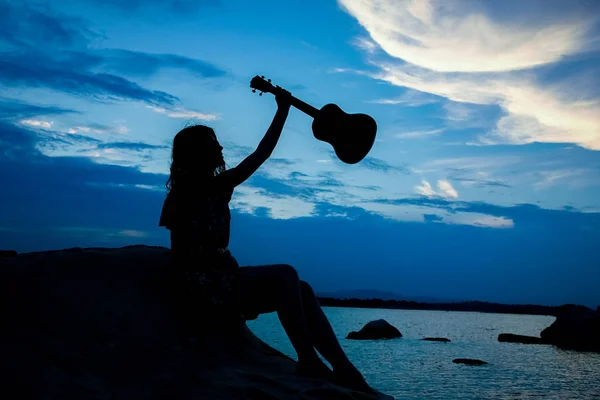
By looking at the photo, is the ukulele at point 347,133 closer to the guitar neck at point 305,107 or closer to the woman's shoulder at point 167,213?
the guitar neck at point 305,107

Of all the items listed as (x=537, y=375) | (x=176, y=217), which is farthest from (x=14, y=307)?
(x=537, y=375)

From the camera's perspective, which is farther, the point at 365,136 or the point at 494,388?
the point at 494,388

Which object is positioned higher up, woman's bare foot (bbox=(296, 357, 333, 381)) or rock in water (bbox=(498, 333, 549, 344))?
woman's bare foot (bbox=(296, 357, 333, 381))

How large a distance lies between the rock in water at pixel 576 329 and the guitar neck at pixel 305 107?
124 ft

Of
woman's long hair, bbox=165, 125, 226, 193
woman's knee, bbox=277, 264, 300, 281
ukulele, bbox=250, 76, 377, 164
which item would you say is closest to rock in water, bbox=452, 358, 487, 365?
ukulele, bbox=250, 76, 377, 164

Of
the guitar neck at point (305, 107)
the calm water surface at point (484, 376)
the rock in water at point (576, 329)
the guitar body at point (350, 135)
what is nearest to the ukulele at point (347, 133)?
the guitar body at point (350, 135)

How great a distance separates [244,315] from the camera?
441cm

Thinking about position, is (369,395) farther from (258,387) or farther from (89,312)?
(89,312)

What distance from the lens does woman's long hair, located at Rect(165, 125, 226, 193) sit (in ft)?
14.4

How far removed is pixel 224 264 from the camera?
4.26 meters

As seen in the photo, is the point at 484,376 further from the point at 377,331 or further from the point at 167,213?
the point at 167,213

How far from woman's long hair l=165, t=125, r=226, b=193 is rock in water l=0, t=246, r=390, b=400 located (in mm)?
1046

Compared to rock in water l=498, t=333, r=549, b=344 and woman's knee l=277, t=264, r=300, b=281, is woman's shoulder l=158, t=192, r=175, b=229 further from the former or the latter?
rock in water l=498, t=333, r=549, b=344

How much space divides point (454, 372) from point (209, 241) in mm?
25136
